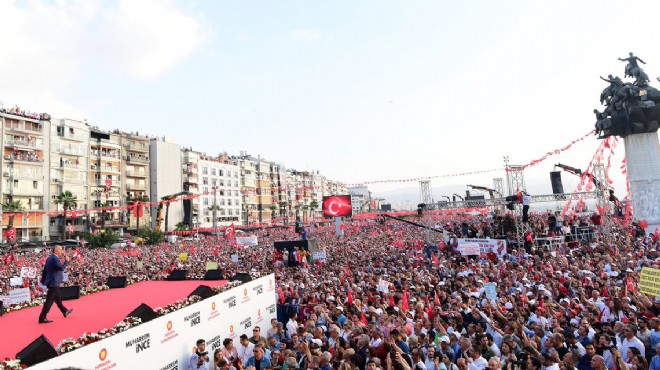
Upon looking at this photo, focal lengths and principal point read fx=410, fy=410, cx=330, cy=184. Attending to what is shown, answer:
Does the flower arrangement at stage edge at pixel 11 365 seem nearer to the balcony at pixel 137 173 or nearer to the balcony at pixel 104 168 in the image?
the balcony at pixel 104 168

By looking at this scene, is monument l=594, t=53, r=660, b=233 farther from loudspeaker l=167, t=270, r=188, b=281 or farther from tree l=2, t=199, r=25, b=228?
tree l=2, t=199, r=25, b=228

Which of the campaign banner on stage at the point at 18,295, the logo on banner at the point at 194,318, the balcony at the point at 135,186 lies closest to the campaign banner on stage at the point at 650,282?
the logo on banner at the point at 194,318

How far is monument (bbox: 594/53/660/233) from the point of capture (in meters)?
24.5

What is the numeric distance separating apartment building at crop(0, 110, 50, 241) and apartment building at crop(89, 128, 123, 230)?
22.5ft

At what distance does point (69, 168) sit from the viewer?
59.6 metres

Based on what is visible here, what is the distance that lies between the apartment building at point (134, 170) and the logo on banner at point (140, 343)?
6349 centimetres

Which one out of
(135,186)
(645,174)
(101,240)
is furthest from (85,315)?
(135,186)

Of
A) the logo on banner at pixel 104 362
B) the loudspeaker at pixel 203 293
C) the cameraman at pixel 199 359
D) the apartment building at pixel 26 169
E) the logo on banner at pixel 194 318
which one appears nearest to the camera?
the logo on banner at pixel 104 362

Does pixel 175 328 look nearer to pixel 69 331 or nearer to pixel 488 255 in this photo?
pixel 69 331

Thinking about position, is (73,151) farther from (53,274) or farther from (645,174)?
(645,174)

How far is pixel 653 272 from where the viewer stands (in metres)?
10.0

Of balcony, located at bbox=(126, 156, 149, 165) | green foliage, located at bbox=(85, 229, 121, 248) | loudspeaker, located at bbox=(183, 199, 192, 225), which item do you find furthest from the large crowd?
balcony, located at bbox=(126, 156, 149, 165)

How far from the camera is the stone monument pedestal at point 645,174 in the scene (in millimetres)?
24469

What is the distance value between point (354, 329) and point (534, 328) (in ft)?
11.9
